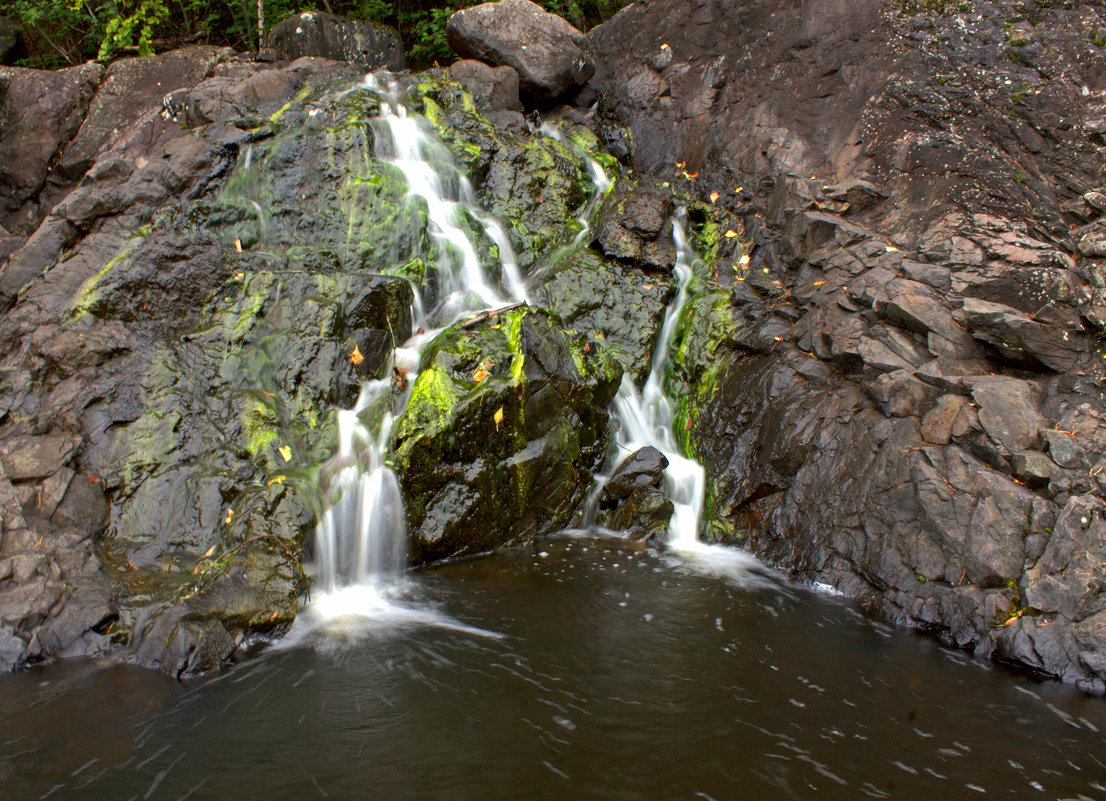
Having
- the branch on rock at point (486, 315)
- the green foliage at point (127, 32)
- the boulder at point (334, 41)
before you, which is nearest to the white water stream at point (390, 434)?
the branch on rock at point (486, 315)

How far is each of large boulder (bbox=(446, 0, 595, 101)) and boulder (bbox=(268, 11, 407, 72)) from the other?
51.9 inches

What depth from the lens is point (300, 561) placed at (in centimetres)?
566

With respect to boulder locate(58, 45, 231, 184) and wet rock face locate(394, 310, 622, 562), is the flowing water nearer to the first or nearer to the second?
wet rock face locate(394, 310, 622, 562)

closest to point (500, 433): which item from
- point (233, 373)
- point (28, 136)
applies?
point (233, 373)

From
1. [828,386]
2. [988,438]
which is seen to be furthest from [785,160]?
[988,438]

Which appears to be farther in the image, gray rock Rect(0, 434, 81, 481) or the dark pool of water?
gray rock Rect(0, 434, 81, 481)

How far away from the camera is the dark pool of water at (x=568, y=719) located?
3.53 metres

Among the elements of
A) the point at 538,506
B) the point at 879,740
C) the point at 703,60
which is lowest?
the point at 879,740

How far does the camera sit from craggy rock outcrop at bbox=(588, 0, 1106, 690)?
5.29 m

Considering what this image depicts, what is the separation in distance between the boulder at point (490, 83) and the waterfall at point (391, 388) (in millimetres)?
1659

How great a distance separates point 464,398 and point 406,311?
162 centimetres

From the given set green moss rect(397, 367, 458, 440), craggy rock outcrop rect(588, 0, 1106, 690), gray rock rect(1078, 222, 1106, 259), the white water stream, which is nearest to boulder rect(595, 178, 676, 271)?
the white water stream

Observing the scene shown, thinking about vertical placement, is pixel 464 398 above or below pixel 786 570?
above

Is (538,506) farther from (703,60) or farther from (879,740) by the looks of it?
(703,60)
